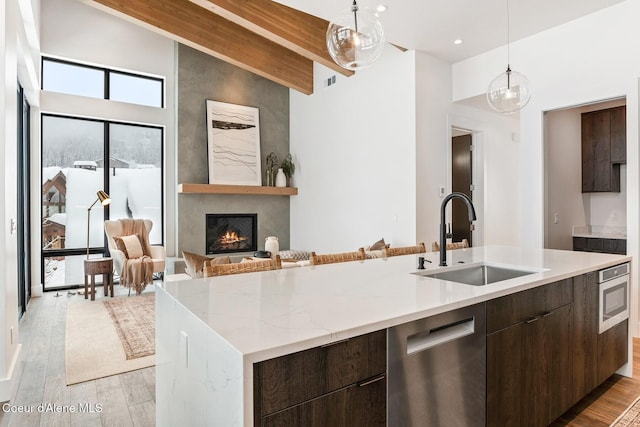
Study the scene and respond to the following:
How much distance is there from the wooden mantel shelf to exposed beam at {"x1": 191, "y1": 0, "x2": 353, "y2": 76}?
2670 millimetres

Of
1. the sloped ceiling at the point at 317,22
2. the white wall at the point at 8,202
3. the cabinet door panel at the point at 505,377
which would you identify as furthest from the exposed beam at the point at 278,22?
the cabinet door panel at the point at 505,377

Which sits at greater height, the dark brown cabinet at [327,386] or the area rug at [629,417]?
the dark brown cabinet at [327,386]

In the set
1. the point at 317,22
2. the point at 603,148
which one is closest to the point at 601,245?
the point at 603,148

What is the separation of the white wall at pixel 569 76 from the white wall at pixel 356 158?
0.96 meters

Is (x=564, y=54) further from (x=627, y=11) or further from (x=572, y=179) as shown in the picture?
(x=572, y=179)

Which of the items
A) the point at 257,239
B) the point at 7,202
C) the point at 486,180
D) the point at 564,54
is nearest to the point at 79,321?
the point at 7,202

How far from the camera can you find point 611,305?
240 cm

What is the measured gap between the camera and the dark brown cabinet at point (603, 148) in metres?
4.54

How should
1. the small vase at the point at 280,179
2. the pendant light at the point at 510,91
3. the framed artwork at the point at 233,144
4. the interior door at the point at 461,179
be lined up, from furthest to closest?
the small vase at the point at 280,179
the framed artwork at the point at 233,144
the interior door at the point at 461,179
the pendant light at the point at 510,91

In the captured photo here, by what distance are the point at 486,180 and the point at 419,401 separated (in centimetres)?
499

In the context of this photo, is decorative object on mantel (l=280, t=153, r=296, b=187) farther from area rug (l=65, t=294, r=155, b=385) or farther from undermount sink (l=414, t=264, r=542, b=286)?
undermount sink (l=414, t=264, r=542, b=286)

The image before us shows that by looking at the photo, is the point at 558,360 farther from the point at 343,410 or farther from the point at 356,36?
the point at 356,36

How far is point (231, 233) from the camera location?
706cm

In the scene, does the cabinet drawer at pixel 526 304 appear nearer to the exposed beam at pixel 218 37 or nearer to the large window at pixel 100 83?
the exposed beam at pixel 218 37
